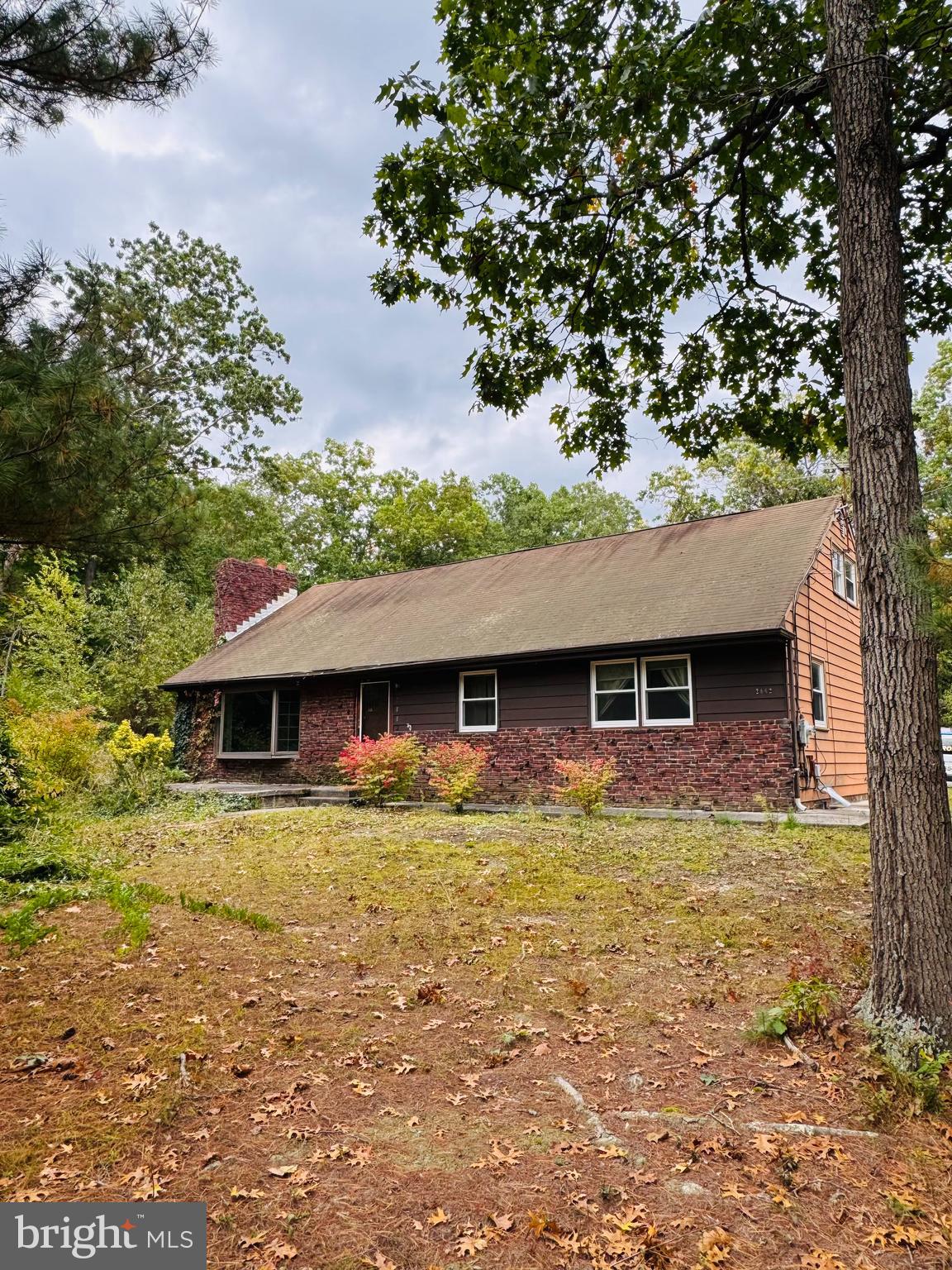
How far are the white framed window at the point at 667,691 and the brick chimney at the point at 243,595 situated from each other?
1318 cm

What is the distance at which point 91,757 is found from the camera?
11859 mm

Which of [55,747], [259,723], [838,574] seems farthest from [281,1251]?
[259,723]

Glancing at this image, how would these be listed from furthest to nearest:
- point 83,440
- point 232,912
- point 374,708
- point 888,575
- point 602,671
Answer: point 374,708 → point 602,671 → point 232,912 → point 83,440 → point 888,575

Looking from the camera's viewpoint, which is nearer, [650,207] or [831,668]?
[650,207]

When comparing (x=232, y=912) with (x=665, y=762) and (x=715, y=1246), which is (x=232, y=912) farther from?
(x=665, y=762)

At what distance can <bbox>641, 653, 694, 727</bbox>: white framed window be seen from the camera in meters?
12.5

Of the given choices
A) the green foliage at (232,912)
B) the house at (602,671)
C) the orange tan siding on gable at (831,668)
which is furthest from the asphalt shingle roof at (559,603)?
the green foliage at (232,912)

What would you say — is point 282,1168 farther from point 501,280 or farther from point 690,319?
point 690,319

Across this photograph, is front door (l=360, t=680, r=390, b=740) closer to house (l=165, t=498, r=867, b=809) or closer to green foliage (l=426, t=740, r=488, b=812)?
house (l=165, t=498, r=867, b=809)

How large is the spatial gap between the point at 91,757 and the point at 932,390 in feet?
111

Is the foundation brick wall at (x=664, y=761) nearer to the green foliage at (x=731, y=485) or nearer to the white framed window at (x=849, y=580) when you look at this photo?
the white framed window at (x=849, y=580)

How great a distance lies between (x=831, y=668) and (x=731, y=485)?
22.9 meters

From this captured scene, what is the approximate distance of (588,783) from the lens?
11.5 m

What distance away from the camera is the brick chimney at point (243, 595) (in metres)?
21.5
